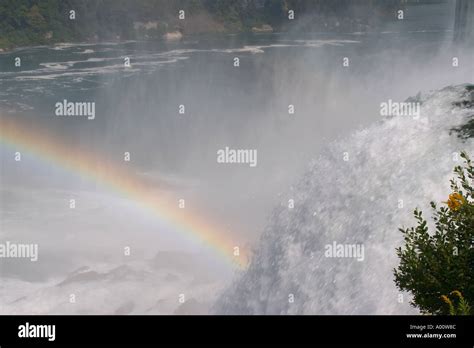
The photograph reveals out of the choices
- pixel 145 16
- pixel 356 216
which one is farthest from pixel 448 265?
pixel 145 16

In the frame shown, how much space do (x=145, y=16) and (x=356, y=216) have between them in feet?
452

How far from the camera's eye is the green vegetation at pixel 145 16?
132 metres

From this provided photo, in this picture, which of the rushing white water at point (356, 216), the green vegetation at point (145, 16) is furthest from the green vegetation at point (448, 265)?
the green vegetation at point (145, 16)

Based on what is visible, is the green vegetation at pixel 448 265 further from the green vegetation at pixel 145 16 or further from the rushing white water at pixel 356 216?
the green vegetation at pixel 145 16

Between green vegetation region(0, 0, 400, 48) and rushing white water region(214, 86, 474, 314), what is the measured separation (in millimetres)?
115312

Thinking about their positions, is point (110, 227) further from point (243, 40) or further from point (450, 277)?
point (243, 40)

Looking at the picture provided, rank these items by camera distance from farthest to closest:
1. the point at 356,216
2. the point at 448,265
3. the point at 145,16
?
the point at 145,16 < the point at 356,216 < the point at 448,265

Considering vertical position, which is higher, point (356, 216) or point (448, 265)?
point (448, 265)

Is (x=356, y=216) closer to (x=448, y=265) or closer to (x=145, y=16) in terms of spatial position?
(x=448, y=265)

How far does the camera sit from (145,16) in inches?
5807

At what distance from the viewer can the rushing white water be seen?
1475 centimetres

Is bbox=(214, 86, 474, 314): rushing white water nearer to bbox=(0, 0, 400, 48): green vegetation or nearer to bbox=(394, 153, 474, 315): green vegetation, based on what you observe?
bbox=(394, 153, 474, 315): green vegetation

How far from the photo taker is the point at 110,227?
125ft

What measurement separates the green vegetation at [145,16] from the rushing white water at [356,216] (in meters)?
115
